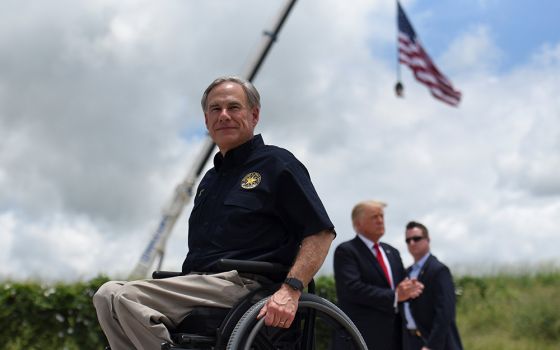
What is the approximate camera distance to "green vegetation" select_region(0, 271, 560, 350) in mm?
8750

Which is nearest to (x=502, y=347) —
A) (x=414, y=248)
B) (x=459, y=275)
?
(x=459, y=275)

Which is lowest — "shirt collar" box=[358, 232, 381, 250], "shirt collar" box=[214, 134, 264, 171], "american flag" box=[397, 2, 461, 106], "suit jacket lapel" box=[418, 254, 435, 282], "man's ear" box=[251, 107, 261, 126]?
"shirt collar" box=[214, 134, 264, 171]

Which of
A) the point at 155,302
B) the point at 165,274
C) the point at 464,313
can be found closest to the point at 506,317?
the point at 464,313

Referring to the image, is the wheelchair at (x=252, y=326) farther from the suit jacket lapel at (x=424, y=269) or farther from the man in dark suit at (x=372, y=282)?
the suit jacket lapel at (x=424, y=269)

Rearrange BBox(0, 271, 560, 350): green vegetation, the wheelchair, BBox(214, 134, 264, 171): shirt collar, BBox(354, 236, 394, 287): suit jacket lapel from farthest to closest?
BBox(0, 271, 560, 350): green vegetation → BBox(354, 236, 394, 287): suit jacket lapel → BBox(214, 134, 264, 171): shirt collar → the wheelchair

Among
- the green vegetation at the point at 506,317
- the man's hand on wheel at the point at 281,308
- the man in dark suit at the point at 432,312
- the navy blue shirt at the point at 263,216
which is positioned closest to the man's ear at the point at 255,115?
the navy blue shirt at the point at 263,216

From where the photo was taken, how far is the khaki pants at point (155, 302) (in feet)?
10.2

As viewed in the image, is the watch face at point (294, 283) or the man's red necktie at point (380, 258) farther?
the man's red necktie at point (380, 258)

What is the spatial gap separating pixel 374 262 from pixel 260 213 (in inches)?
112

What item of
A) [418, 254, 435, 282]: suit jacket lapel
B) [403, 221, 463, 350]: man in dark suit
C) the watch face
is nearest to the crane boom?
[418, 254, 435, 282]: suit jacket lapel

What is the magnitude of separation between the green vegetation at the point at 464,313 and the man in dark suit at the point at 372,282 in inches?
151

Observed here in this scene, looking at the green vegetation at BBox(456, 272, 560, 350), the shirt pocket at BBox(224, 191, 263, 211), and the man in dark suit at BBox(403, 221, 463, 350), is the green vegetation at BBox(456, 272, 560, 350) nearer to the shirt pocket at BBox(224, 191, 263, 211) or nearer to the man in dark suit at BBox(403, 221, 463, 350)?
the man in dark suit at BBox(403, 221, 463, 350)

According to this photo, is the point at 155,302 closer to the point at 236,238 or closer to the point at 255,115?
the point at 236,238

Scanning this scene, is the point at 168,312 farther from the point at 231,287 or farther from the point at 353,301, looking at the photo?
the point at 353,301
